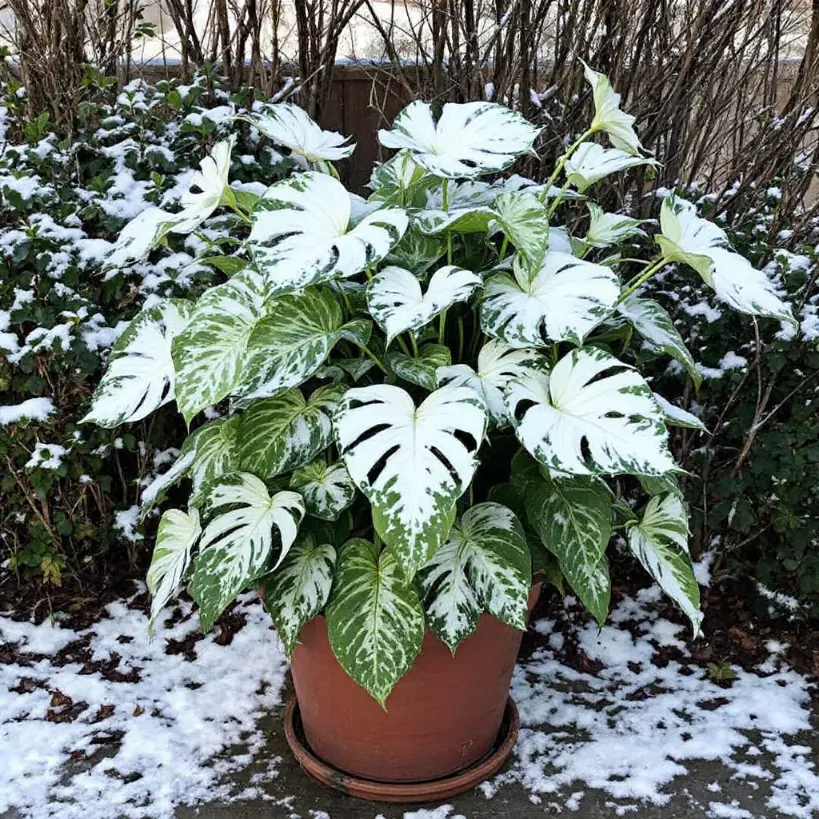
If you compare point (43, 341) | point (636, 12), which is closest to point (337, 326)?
point (43, 341)

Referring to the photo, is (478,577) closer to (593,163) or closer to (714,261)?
(714,261)

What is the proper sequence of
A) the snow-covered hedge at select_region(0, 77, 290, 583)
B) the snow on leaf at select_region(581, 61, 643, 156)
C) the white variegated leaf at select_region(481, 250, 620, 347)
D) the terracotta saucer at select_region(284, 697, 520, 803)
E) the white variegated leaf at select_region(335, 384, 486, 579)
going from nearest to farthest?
the white variegated leaf at select_region(335, 384, 486, 579)
the white variegated leaf at select_region(481, 250, 620, 347)
the snow on leaf at select_region(581, 61, 643, 156)
the terracotta saucer at select_region(284, 697, 520, 803)
the snow-covered hedge at select_region(0, 77, 290, 583)

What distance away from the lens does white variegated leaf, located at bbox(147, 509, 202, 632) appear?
1553 mm

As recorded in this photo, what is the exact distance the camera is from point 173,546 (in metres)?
1.60

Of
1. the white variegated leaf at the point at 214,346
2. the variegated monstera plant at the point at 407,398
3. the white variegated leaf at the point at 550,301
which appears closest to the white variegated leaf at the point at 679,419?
the variegated monstera plant at the point at 407,398

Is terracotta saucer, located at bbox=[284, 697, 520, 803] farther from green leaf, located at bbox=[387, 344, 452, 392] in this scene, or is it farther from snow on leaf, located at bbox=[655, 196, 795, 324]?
snow on leaf, located at bbox=[655, 196, 795, 324]

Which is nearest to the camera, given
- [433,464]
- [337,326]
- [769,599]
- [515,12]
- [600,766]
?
[433,464]

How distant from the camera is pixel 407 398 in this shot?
137 centimetres

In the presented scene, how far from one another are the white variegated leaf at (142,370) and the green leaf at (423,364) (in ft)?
1.21

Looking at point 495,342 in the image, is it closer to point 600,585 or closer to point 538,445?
Result: point 538,445

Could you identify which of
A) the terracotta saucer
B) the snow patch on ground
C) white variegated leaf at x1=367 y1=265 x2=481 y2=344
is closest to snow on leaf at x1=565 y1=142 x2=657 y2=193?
white variegated leaf at x1=367 y1=265 x2=481 y2=344

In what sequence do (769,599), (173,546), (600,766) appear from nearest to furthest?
1. (173,546)
2. (600,766)
3. (769,599)

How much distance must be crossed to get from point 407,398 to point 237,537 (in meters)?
0.36

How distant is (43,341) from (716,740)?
1.68 m
